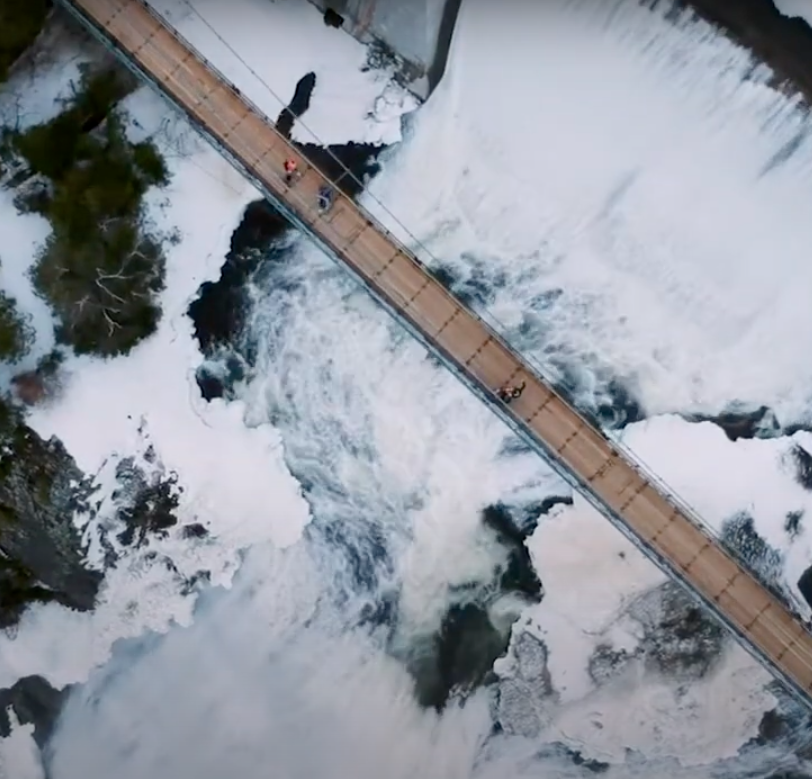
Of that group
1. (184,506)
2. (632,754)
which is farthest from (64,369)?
(632,754)

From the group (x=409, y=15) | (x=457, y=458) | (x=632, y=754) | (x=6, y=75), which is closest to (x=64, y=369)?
(x=6, y=75)

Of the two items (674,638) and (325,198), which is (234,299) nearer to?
(325,198)

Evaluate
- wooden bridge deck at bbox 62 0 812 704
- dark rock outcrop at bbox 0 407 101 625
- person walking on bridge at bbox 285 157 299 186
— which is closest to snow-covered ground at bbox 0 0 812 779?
dark rock outcrop at bbox 0 407 101 625

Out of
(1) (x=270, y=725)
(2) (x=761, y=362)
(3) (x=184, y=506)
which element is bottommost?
(1) (x=270, y=725)

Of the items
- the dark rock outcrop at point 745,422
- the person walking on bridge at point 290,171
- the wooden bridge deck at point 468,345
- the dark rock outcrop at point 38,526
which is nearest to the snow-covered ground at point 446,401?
the dark rock outcrop at point 745,422

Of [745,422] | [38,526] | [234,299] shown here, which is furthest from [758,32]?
[38,526]

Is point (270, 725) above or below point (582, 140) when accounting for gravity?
below

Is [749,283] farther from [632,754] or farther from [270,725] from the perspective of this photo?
[270,725]
